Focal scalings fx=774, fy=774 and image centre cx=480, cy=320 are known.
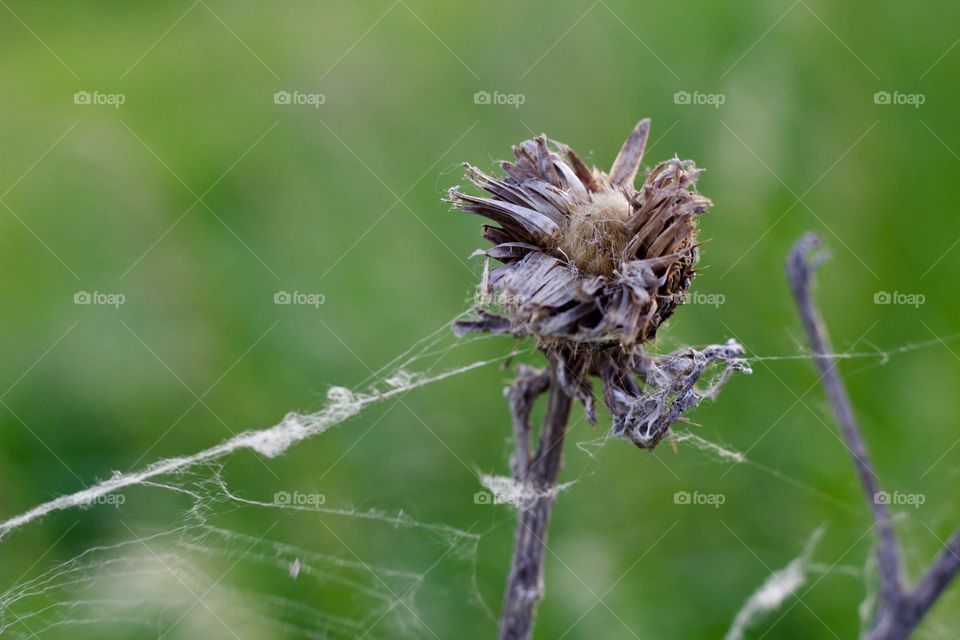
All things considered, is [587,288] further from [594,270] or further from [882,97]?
[882,97]

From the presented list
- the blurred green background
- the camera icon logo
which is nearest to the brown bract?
the blurred green background

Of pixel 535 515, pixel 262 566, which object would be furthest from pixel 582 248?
pixel 262 566

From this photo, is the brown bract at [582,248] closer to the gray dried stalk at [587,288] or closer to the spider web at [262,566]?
the gray dried stalk at [587,288]

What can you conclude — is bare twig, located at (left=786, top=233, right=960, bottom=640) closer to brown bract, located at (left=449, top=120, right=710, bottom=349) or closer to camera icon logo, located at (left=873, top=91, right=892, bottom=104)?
brown bract, located at (left=449, top=120, right=710, bottom=349)

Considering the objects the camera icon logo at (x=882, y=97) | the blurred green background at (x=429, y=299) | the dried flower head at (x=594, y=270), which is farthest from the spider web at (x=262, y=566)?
the camera icon logo at (x=882, y=97)

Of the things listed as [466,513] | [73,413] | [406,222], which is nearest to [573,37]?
[406,222]

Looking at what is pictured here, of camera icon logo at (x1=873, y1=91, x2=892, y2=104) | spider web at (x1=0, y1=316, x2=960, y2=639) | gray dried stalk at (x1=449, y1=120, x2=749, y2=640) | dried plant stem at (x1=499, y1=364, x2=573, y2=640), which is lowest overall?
spider web at (x1=0, y1=316, x2=960, y2=639)

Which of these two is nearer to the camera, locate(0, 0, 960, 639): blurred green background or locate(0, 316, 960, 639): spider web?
locate(0, 316, 960, 639): spider web
